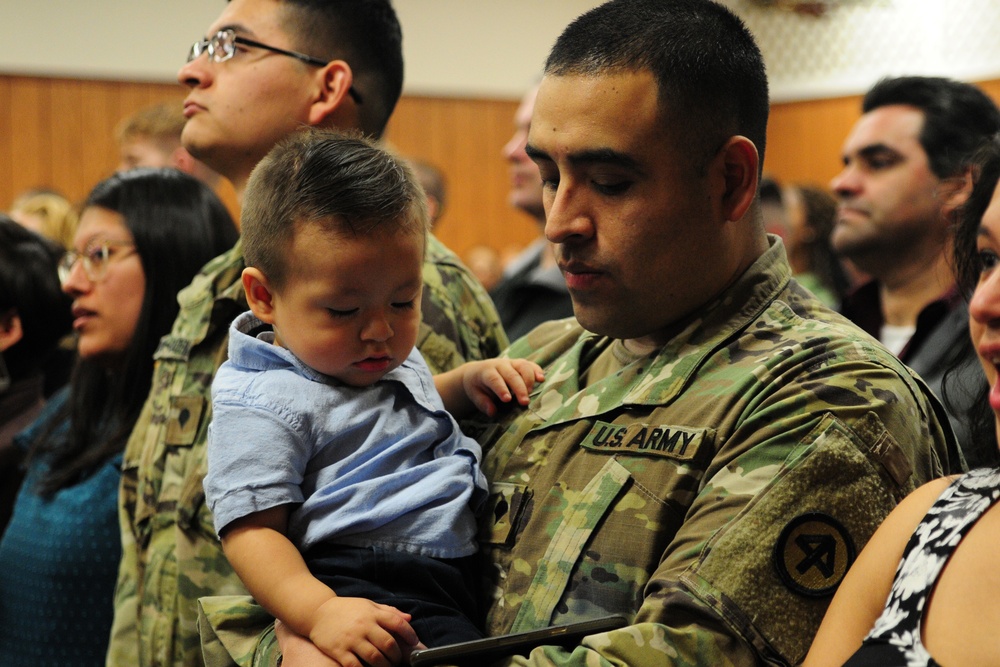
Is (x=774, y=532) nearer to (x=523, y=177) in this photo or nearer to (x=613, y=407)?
(x=613, y=407)

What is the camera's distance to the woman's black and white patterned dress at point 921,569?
113 centimetres

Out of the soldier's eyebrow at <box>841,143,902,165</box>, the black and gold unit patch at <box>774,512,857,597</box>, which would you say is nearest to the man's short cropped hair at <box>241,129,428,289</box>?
the black and gold unit patch at <box>774,512,857,597</box>

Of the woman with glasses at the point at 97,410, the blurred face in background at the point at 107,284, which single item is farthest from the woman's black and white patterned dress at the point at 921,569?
the blurred face in background at the point at 107,284

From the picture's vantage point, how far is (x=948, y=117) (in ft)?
10.8

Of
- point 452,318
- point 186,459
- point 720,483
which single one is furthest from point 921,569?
point 186,459

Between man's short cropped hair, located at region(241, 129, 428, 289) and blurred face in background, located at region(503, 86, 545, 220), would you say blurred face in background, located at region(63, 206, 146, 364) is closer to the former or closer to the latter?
man's short cropped hair, located at region(241, 129, 428, 289)

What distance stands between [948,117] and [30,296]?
2.92 metres

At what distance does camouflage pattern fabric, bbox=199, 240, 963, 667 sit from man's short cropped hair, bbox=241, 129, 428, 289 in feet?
1.36

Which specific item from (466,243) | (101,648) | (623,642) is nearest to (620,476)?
(623,642)

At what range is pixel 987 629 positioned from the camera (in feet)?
3.59

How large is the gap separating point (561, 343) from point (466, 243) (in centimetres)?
817

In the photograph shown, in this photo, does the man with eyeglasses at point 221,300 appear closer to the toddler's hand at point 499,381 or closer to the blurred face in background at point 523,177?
the toddler's hand at point 499,381

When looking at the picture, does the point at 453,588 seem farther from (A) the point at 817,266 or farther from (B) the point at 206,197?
(A) the point at 817,266

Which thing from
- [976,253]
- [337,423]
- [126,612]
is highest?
[976,253]
